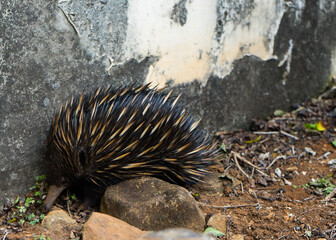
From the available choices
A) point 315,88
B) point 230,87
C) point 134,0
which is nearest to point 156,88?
point 134,0

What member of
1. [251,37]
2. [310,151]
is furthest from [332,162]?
[251,37]

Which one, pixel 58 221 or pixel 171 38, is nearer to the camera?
pixel 58 221

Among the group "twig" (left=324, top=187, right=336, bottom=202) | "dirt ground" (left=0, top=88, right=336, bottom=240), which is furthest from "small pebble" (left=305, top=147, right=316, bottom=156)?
"twig" (left=324, top=187, right=336, bottom=202)

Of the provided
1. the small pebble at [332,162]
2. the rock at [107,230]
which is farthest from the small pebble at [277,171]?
the rock at [107,230]

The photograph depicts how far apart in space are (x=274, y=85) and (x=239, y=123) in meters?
0.66

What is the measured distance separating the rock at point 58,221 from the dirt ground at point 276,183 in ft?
0.18

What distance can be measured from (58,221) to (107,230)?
1.88 feet

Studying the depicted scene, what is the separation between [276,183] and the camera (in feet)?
14.0

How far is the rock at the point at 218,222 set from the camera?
3.39 meters

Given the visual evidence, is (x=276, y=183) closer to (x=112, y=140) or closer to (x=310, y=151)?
(x=310, y=151)

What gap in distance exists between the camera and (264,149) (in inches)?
191

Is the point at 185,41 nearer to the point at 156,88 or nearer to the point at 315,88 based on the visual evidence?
the point at 156,88

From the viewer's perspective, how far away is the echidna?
3.50 m

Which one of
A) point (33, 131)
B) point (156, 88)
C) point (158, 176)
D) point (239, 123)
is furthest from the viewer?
point (239, 123)
